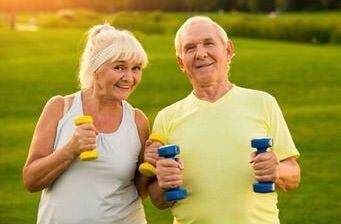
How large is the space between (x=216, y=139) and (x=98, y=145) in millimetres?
604

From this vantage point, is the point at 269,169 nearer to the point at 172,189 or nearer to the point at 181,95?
the point at 172,189

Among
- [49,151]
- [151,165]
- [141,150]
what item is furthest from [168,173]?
[49,151]

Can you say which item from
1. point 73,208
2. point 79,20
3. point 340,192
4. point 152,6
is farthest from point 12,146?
point 152,6

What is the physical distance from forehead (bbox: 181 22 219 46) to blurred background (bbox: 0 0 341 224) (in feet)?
2.79

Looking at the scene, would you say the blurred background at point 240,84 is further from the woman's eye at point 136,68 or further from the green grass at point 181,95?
the woman's eye at point 136,68

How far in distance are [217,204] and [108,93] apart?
2.58ft

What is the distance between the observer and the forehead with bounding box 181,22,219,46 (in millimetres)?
4555

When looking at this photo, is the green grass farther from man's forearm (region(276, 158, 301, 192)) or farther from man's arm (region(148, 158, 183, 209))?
man's forearm (region(276, 158, 301, 192))

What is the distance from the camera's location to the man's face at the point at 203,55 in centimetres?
451

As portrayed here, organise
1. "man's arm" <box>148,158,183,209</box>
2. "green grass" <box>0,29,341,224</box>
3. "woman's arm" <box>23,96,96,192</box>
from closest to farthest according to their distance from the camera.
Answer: "man's arm" <box>148,158,183,209</box>, "woman's arm" <box>23,96,96,192</box>, "green grass" <box>0,29,341,224</box>

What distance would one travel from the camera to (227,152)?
4.45 metres

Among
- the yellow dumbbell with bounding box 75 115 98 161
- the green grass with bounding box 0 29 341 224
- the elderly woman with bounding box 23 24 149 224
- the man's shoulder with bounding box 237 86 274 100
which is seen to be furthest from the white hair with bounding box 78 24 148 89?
the green grass with bounding box 0 29 341 224

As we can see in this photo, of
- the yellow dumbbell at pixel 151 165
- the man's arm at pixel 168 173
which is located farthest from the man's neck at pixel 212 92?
the man's arm at pixel 168 173

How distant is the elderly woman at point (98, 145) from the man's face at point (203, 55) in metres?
0.24
